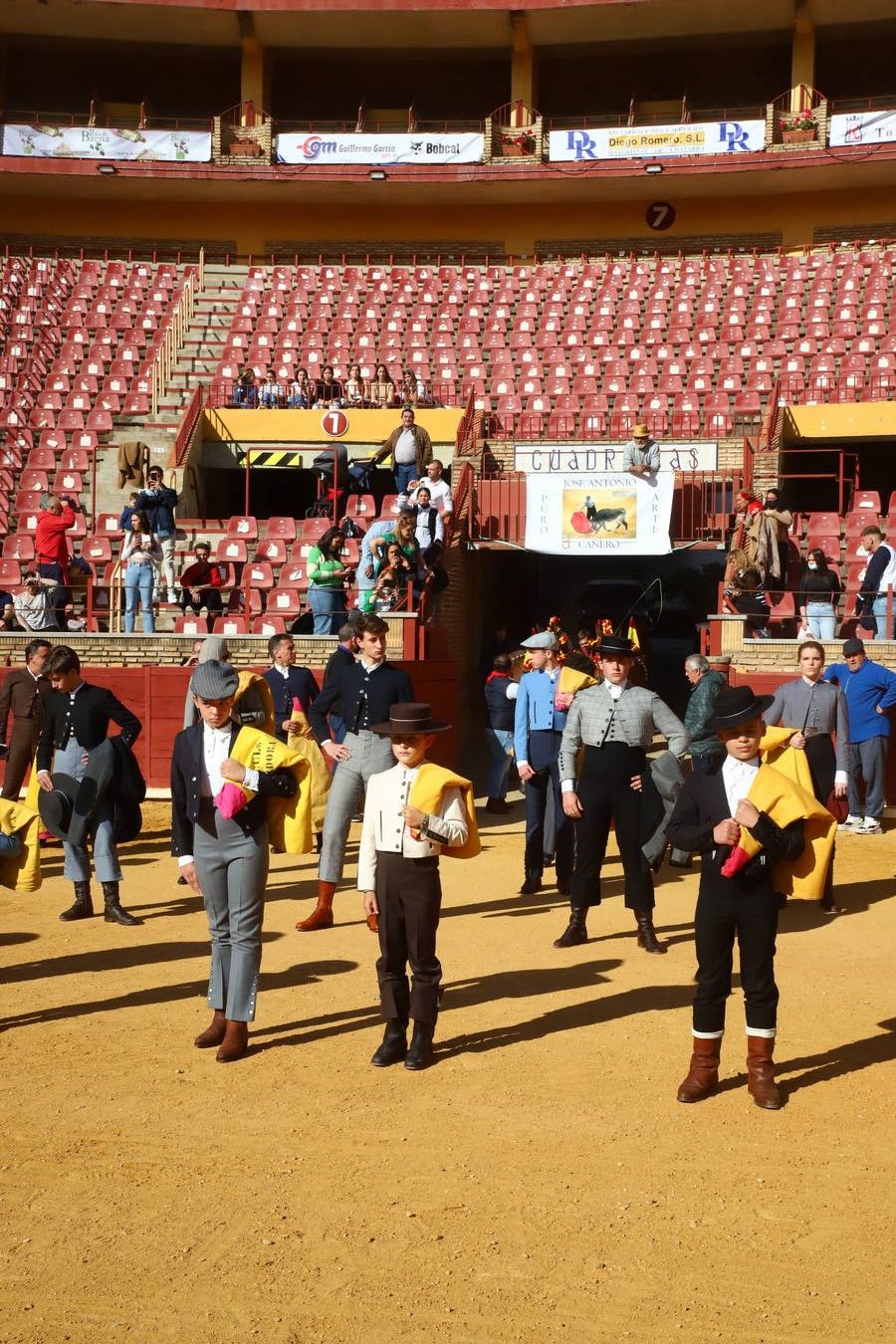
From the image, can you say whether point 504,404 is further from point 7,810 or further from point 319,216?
point 7,810

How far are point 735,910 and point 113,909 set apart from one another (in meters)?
5.28

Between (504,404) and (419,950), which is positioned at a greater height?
(504,404)

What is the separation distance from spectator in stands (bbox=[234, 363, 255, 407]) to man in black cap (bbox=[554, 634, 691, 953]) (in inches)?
664

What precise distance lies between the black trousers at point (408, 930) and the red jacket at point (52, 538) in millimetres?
12447

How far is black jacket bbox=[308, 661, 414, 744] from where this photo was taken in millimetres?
9609

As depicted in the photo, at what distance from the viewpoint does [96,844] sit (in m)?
10.2

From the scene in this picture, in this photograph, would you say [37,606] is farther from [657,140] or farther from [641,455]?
[657,140]

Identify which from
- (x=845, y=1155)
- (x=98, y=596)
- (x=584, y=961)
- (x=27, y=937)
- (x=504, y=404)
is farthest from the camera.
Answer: (x=504, y=404)

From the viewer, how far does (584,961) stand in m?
9.02

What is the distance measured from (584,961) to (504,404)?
57.0 feet

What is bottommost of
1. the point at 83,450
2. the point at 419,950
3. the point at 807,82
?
the point at 419,950

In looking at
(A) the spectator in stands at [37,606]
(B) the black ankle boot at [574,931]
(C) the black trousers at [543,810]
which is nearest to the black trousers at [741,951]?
(B) the black ankle boot at [574,931]

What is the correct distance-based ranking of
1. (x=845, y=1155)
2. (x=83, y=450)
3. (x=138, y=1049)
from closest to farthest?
(x=845, y=1155) < (x=138, y=1049) < (x=83, y=450)

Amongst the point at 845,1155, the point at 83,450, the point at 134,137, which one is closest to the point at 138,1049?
the point at 845,1155
